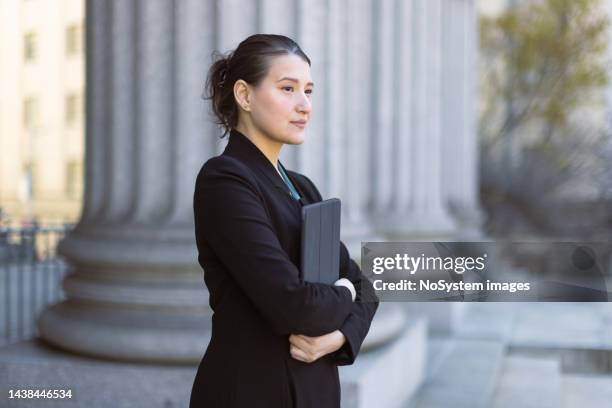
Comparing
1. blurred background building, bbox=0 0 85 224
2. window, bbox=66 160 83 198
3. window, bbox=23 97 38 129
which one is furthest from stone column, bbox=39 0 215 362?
window, bbox=23 97 38 129

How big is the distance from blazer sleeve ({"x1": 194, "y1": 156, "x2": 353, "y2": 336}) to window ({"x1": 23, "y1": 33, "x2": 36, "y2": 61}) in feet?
141

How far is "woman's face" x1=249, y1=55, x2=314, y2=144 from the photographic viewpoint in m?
2.24

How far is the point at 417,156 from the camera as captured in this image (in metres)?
9.45

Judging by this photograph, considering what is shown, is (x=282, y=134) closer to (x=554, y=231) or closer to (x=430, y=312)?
(x=430, y=312)

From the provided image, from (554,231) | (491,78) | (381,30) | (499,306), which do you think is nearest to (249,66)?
(381,30)

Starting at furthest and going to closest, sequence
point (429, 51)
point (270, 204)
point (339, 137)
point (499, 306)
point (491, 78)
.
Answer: point (491, 78) < point (499, 306) < point (429, 51) < point (339, 137) < point (270, 204)

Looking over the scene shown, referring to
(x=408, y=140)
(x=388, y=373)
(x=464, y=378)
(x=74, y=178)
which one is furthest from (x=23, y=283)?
(x=74, y=178)

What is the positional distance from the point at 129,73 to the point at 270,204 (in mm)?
2940

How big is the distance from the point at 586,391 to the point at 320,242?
6170mm

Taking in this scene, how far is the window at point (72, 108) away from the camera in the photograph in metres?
40.6

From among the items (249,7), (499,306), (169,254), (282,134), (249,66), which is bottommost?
(499,306)

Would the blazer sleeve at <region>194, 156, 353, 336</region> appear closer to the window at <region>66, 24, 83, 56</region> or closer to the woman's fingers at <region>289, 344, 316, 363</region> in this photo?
the woman's fingers at <region>289, 344, 316, 363</region>

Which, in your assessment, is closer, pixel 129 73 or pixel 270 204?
pixel 270 204

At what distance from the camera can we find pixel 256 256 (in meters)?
2.00
